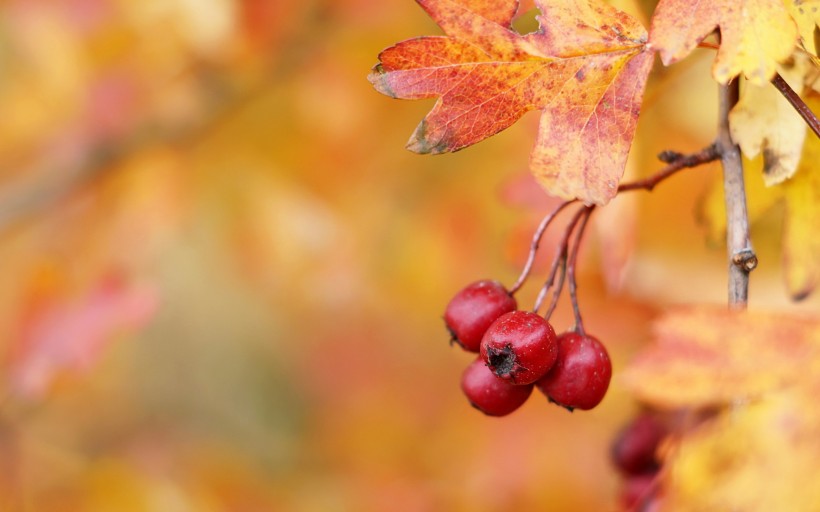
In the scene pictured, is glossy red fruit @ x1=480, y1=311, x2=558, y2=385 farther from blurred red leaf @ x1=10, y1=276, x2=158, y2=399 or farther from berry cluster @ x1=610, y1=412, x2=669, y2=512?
blurred red leaf @ x1=10, y1=276, x2=158, y2=399

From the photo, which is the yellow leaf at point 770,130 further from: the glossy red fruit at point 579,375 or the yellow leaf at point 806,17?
the glossy red fruit at point 579,375

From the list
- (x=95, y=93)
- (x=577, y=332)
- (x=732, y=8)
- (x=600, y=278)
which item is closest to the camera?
(x=732, y=8)

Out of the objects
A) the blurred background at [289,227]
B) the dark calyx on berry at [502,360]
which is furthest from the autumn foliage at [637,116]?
the blurred background at [289,227]

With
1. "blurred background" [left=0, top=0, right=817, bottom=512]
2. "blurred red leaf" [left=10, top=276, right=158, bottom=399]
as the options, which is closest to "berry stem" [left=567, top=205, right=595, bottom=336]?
"blurred background" [left=0, top=0, right=817, bottom=512]

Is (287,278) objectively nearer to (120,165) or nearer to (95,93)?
(120,165)

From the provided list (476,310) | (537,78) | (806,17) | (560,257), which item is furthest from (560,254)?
(806,17)

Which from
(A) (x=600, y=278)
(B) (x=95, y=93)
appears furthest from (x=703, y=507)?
(B) (x=95, y=93)

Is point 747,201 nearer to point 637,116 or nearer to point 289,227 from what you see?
point 637,116
